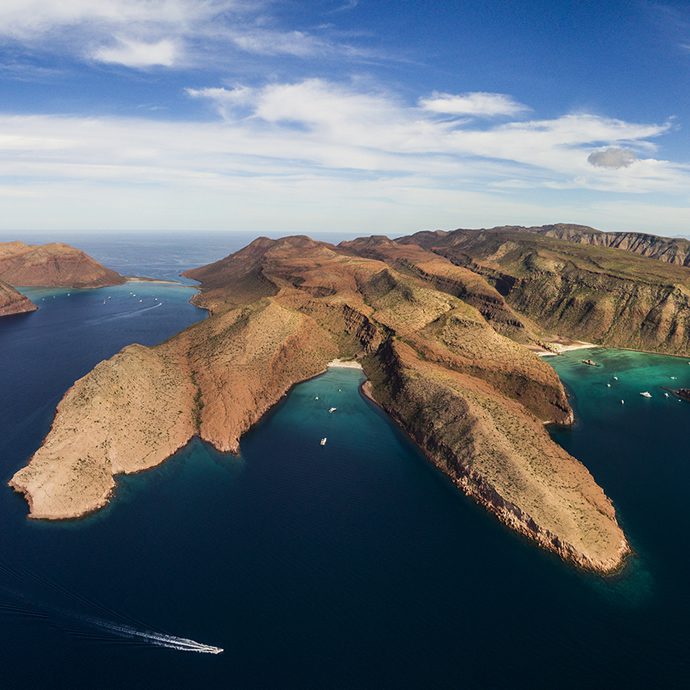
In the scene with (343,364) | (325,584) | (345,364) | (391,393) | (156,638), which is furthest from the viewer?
(343,364)

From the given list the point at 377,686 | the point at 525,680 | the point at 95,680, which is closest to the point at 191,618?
the point at 95,680

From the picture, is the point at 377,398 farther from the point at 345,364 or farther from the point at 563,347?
the point at 563,347

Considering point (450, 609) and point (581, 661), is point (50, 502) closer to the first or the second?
point (450, 609)

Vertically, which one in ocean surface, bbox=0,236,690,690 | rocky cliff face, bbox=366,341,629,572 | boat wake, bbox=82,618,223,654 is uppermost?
rocky cliff face, bbox=366,341,629,572

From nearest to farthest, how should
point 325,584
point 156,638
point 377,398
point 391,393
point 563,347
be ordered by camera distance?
point 156,638 < point 325,584 < point 391,393 < point 377,398 < point 563,347

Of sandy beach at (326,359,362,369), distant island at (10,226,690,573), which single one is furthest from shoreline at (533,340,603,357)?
sandy beach at (326,359,362,369)

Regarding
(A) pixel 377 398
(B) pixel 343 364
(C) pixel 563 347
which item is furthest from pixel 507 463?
(C) pixel 563 347

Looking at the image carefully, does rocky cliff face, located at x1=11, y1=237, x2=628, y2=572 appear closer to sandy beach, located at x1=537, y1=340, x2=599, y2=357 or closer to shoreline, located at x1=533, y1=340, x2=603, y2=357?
shoreline, located at x1=533, y1=340, x2=603, y2=357

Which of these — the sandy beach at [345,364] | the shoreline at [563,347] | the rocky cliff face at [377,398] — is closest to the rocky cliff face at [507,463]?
the rocky cliff face at [377,398]
